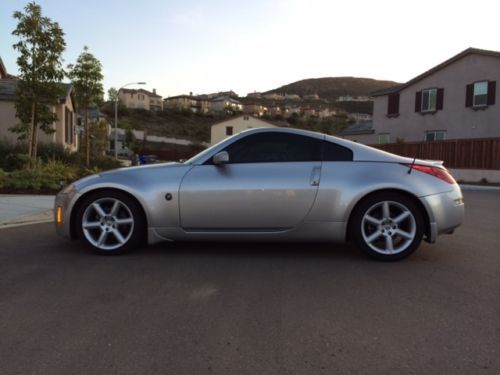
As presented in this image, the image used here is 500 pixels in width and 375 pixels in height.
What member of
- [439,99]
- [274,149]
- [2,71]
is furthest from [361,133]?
[274,149]

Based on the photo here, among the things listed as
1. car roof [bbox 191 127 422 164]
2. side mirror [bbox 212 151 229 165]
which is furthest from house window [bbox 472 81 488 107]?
side mirror [bbox 212 151 229 165]

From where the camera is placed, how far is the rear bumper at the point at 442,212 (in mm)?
4988

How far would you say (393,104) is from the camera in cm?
3538

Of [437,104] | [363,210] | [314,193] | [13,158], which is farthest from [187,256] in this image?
[437,104]

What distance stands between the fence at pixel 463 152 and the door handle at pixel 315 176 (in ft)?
70.4

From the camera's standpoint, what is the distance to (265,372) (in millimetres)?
2580

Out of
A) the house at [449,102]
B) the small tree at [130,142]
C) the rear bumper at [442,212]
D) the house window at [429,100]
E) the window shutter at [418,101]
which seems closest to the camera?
the rear bumper at [442,212]

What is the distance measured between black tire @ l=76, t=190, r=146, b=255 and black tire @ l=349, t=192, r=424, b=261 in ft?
8.00

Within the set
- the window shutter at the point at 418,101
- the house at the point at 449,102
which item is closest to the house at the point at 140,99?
the house at the point at 449,102

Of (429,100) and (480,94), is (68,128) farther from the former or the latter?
(480,94)

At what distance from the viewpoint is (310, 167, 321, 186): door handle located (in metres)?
5.04

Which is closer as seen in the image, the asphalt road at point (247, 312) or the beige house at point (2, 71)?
the asphalt road at point (247, 312)

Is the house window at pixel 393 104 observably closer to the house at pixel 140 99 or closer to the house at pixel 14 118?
the house at pixel 14 118

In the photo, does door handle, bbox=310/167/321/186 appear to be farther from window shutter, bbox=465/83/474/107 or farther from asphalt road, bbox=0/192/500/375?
window shutter, bbox=465/83/474/107
